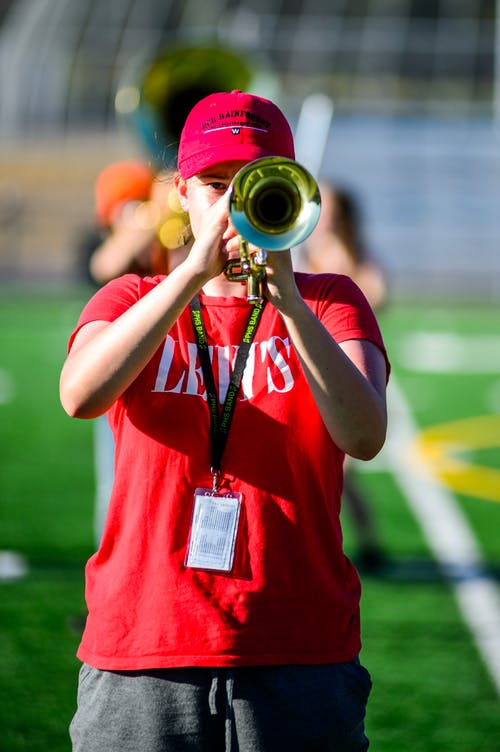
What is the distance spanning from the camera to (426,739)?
4.27 metres

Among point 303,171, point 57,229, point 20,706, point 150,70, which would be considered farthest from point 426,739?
point 57,229

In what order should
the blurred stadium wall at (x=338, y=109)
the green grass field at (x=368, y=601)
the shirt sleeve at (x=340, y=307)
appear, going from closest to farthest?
the shirt sleeve at (x=340, y=307), the green grass field at (x=368, y=601), the blurred stadium wall at (x=338, y=109)

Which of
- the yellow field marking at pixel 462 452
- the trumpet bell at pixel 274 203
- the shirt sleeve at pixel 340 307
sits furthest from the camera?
the yellow field marking at pixel 462 452

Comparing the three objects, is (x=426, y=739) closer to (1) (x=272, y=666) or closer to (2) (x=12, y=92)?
(1) (x=272, y=666)

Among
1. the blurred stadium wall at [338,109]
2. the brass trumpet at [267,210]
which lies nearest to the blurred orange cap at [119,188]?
the brass trumpet at [267,210]

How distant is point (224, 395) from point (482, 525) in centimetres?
538

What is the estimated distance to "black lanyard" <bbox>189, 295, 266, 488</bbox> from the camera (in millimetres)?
2240

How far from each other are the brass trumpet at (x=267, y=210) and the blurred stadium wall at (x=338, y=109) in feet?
78.1

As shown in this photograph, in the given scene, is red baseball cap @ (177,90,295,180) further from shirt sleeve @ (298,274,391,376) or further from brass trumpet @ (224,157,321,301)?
shirt sleeve @ (298,274,391,376)

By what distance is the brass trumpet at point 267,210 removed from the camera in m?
2.05

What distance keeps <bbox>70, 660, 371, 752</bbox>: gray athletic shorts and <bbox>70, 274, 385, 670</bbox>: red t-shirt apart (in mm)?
39

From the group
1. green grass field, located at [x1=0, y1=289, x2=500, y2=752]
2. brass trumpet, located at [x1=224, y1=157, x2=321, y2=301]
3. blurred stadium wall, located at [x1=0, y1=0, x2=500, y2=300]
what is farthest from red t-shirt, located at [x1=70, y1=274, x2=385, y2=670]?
blurred stadium wall, located at [x1=0, y1=0, x2=500, y2=300]

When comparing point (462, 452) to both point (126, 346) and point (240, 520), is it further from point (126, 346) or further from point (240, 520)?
point (126, 346)

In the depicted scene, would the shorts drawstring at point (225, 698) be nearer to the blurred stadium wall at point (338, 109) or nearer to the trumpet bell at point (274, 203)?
the trumpet bell at point (274, 203)
